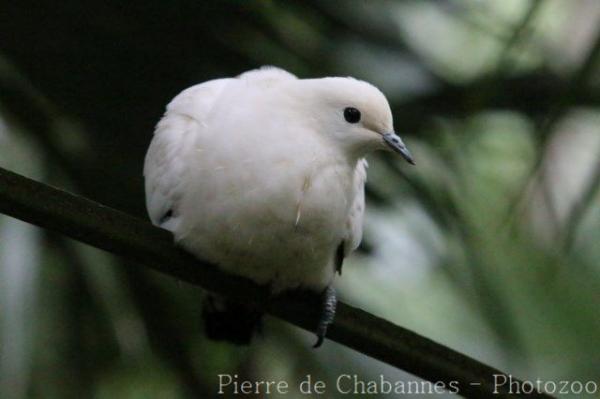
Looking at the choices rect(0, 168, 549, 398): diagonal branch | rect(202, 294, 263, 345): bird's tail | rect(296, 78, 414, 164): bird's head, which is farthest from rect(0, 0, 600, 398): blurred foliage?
rect(0, 168, 549, 398): diagonal branch

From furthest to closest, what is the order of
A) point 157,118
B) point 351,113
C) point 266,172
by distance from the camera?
point 157,118
point 351,113
point 266,172

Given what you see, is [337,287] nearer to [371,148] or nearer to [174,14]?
[371,148]

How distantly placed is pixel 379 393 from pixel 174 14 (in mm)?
877

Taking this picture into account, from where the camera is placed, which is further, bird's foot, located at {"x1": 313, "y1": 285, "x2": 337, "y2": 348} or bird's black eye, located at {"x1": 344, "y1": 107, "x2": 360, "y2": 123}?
bird's black eye, located at {"x1": 344, "y1": 107, "x2": 360, "y2": 123}

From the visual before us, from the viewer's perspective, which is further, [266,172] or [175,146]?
[175,146]

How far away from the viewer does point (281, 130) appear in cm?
193

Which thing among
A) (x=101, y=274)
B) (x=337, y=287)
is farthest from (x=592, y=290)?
(x=101, y=274)

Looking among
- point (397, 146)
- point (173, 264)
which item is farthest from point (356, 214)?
point (173, 264)

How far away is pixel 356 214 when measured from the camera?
1986mm

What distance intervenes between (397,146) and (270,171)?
0.26m

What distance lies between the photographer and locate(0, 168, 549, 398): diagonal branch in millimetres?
1329

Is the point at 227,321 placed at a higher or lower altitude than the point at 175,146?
lower

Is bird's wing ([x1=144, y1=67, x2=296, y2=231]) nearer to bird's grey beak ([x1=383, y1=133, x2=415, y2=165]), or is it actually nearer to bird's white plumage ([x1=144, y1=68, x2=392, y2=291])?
bird's white plumage ([x1=144, y1=68, x2=392, y2=291])

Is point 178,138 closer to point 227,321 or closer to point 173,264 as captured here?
point 227,321
